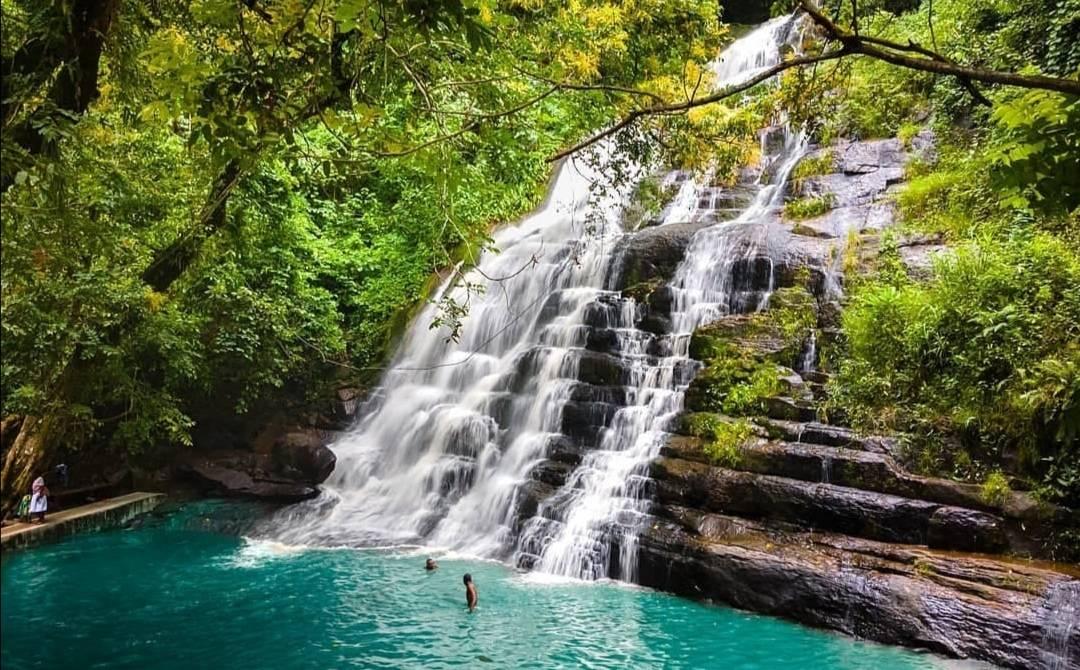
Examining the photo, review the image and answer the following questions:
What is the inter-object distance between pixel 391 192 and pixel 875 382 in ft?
42.7

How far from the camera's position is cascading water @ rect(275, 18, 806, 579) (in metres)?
10.2

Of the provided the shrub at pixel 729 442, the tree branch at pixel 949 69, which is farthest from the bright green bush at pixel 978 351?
the tree branch at pixel 949 69

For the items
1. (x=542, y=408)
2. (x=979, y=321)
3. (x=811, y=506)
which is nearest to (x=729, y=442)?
(x=811, y=506)

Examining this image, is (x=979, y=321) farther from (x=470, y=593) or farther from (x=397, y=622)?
(x=397, y=622)

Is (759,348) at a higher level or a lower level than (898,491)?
higher

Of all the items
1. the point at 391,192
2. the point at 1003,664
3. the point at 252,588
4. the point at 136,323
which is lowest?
the point at 252,588

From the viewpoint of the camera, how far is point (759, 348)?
1103cm

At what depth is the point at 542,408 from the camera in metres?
12.4

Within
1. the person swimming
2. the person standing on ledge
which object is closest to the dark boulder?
the person swimming

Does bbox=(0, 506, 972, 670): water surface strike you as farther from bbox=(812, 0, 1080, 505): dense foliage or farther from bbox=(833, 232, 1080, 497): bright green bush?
bbox=(833, 232, 1080, 497): bright green bush

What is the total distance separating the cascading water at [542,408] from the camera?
10242 mm

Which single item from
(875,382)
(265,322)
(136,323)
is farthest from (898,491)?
(265,322)

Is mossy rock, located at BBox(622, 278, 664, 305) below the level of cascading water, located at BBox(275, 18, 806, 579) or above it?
above

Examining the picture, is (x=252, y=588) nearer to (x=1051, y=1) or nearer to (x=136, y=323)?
(x=136, y=323)
